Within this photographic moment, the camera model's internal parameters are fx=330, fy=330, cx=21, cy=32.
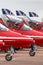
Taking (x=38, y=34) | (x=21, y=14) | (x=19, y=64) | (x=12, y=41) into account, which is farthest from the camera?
(x=21, y=14)

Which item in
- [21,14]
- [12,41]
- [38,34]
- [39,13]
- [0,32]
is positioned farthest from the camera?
[39,13]

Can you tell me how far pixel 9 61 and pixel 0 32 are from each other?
2.11 meters

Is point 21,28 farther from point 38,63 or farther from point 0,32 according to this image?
point 38,63

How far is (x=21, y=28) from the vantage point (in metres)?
19.2

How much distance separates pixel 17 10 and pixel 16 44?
20.6 metres

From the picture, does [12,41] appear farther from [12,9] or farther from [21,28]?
[12,9]

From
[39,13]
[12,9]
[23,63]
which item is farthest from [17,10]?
[23,63]

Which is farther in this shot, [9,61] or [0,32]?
[0,32]

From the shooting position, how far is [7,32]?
15.3 meters

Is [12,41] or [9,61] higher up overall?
[12,41]

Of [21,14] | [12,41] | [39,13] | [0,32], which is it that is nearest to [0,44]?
[12,41]

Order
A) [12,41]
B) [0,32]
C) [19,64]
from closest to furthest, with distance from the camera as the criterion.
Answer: [19,64] → [12,41] → [0,32]

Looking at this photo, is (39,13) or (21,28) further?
(39,13)

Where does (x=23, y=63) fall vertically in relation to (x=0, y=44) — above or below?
below
